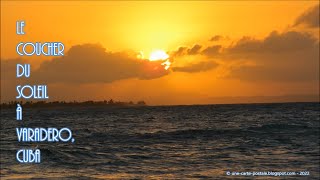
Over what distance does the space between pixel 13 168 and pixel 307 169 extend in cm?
1296

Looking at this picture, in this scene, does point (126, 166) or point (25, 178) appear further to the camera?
point (126, 166)

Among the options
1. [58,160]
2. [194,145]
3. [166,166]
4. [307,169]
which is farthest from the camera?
[194,145]

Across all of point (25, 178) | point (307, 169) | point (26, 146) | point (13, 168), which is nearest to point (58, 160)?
point (13, 168)

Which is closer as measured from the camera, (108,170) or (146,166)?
(108,170)

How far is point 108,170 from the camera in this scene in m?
20.0

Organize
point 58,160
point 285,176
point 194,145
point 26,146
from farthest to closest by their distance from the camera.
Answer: point 26,146 < point 194,145 < point 58,160 < point 285,176

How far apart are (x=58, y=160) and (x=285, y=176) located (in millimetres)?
12544

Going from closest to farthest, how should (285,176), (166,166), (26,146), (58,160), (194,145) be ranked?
(285,176) → (166,166) → (58,160) → (194,145) → (26,146)

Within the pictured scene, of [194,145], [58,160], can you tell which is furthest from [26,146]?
[194,145]

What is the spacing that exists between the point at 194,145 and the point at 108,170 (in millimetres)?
12719

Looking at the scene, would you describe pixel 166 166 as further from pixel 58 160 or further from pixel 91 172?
pixel 58 160

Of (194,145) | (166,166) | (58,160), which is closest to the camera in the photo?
(166,166)

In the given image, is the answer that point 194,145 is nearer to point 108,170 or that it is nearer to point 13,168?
point 108,170

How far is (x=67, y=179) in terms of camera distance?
17844 mm
